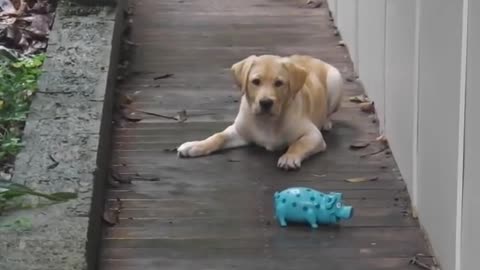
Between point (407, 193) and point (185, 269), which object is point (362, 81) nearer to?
point (407, 193)

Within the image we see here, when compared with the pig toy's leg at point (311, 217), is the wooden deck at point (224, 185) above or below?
below

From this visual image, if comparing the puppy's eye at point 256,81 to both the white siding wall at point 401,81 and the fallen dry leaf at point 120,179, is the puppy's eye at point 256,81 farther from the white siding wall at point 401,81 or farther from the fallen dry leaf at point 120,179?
the fallen dry leaf at point 120,179

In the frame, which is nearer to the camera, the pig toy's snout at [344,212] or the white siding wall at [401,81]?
the pig toy's snout at [344,212]

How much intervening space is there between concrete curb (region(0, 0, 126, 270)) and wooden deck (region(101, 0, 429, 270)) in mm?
192

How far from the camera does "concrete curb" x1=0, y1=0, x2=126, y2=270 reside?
14.0ft

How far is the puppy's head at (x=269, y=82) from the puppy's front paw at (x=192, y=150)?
326 mm

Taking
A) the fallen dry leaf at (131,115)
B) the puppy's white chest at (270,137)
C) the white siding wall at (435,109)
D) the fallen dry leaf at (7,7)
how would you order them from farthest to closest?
the fallen dry leaf at (7,7), the fallen dry leaf at (131,115), the puppy's white chest at (270,137), the white siding wall at (435,109)

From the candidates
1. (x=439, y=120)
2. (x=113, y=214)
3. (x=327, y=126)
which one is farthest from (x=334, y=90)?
(x=439, y=120)

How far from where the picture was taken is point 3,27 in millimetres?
7387

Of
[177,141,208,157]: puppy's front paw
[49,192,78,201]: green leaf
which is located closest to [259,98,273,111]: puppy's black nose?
[177,141,208,157]: puppy's front paw

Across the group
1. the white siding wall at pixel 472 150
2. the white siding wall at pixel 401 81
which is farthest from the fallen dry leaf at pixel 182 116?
the white siding wall at pixel 472 150

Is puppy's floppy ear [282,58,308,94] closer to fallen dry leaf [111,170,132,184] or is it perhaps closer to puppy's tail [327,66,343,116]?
puppy's tail [327,66,343,116]

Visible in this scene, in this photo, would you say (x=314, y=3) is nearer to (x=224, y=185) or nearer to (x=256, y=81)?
(x=256, y=81)

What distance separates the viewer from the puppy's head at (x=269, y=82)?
6.03m
